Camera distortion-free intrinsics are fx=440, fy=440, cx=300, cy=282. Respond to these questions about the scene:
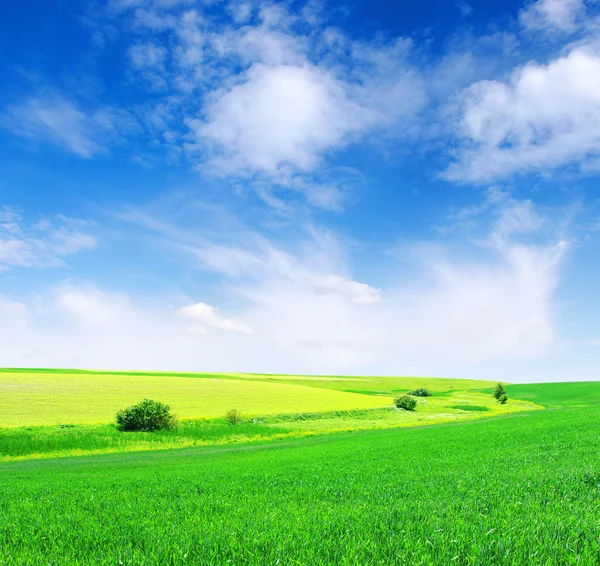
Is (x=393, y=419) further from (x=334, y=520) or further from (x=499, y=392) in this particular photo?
(x=334, y=520)

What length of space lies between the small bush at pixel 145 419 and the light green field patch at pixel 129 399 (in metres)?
5.20

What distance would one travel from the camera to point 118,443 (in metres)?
45.8

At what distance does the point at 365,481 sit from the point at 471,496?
418cm

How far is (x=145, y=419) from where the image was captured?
51.7 metres

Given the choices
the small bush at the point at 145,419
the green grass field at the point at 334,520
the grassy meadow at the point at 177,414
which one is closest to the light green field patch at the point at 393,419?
the grassy meadow at the point at 177,414

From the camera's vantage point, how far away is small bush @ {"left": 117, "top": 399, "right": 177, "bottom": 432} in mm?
51750

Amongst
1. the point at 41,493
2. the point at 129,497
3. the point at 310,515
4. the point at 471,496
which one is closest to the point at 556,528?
the point at 471,496

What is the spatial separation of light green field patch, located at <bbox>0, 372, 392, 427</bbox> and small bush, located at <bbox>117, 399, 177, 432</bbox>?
205 inches

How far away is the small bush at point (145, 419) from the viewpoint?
170ft

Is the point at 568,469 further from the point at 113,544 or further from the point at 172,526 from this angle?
the point at 113,544

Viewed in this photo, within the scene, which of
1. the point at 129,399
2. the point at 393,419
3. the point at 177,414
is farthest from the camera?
the point at 129,399

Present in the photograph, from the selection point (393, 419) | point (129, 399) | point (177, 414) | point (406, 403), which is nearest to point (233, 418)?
point (177, 414)

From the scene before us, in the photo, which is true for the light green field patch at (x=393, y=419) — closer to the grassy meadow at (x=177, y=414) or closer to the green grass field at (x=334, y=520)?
the grassy meadow at (x=177, y=414)

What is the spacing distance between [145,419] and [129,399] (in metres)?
26.4
